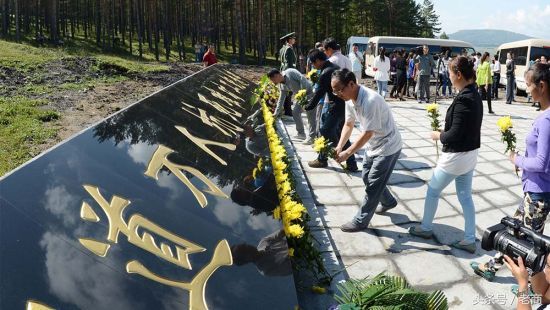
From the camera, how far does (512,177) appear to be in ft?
16.4

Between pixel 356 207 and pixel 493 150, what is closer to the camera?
pixel 356 207

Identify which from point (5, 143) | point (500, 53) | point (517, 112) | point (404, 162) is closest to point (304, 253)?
point (404, 162)

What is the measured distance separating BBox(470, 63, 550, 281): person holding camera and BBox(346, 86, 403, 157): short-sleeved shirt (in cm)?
90

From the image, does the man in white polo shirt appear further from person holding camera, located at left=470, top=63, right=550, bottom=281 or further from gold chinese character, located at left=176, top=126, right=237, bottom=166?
gold chinese character, located at left=176, top=126, right=237, bottom=166

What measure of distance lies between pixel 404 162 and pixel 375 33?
37737mm

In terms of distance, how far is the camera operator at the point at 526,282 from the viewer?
1730 mm

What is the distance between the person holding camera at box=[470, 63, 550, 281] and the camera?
95.1 inches

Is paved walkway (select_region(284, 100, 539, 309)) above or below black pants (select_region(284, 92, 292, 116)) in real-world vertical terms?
below

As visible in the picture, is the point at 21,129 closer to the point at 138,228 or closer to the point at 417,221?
the point at 138,228

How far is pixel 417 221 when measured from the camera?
3840 mm

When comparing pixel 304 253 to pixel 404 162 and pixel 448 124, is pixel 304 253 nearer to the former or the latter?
pixel 448 124

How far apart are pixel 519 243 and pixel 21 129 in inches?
288

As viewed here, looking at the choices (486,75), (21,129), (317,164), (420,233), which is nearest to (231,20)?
(486,75)

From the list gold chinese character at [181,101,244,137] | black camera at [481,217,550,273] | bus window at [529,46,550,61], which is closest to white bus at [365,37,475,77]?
bus window at [529,46,550,61]
